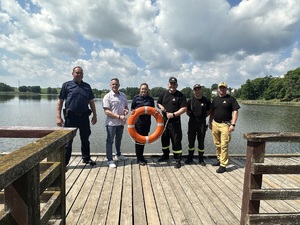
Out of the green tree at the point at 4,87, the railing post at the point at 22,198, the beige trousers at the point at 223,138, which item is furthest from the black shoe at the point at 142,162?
the green tree at the point at 4,87

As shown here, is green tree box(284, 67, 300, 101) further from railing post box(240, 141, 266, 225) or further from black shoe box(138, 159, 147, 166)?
railing post box(240, 141, 266, 225)

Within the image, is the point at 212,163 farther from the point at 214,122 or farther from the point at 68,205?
the point at 68,205

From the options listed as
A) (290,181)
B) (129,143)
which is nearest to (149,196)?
(290,181)

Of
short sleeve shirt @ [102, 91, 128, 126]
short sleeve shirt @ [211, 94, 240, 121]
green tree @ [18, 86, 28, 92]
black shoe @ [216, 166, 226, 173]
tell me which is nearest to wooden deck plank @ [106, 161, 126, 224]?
short sleeve shirt @ [102, 91, 128, 126]

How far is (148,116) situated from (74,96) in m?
1.23

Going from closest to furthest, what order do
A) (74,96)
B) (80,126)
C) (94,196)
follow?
1. (94,196)
2. (74,96)
3. (80,126)

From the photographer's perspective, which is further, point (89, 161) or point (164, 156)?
point (164, 156)

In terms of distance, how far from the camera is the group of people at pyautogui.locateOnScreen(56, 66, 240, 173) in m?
3.54

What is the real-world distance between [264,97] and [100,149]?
182 ft

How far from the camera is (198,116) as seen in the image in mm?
3898

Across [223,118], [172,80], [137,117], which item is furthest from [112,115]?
[223,118]

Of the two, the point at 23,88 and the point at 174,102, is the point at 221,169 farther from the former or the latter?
the point at 23,88

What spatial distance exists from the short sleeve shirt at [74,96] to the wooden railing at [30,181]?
74.7 inches

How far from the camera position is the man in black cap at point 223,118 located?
3.62 meters
